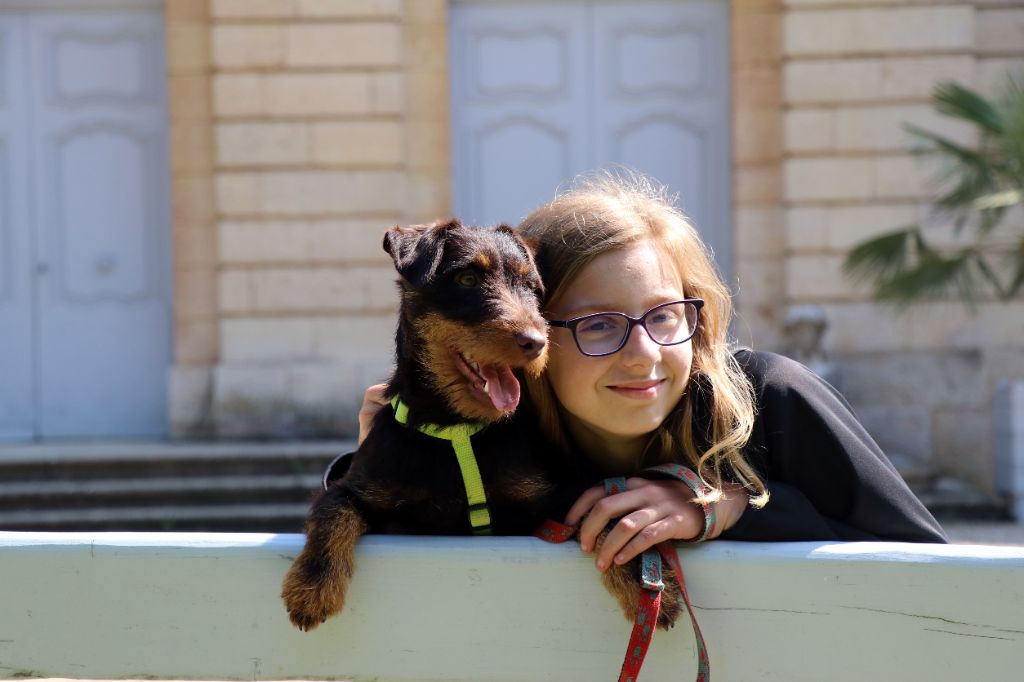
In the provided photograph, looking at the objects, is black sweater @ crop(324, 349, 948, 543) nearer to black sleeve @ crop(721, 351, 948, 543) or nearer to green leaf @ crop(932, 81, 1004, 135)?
black sleeve @ crop(721, 351, 948, 543)

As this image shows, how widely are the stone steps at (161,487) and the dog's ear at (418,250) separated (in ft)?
17.2

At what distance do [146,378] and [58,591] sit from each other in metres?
8.54

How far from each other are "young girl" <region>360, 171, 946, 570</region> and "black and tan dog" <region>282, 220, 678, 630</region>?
83 millimetres

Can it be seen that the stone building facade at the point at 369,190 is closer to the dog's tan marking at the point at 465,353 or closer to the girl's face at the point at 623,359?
the dog's tan marking at the point at 465,353

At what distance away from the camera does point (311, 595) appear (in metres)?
1.65

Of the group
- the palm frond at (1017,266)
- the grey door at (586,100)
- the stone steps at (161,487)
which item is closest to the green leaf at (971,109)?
the palm frond at (1017,266)

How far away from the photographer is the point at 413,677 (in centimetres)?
167

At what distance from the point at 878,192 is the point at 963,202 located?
4.95 feet

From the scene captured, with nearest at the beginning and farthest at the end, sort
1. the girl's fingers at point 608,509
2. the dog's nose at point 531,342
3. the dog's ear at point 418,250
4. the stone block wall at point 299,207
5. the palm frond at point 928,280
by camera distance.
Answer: the girl's fingers at point 608,509 → the dog's nose at point 531,342 → the dog's ear at point 418,250 → the palm frond at point 928,280 → the stone block wall at point 299,207

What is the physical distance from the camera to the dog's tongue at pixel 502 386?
2.01 meters

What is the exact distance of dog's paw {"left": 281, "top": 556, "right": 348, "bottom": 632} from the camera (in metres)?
1.65

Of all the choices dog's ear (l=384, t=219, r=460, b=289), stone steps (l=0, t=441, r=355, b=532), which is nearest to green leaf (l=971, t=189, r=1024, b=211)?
stone steps (l=0, t=441, r=355, b=532)

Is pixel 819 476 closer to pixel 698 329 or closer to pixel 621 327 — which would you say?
pixel 698 329

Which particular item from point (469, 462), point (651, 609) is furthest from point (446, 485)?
point (651, 609)
